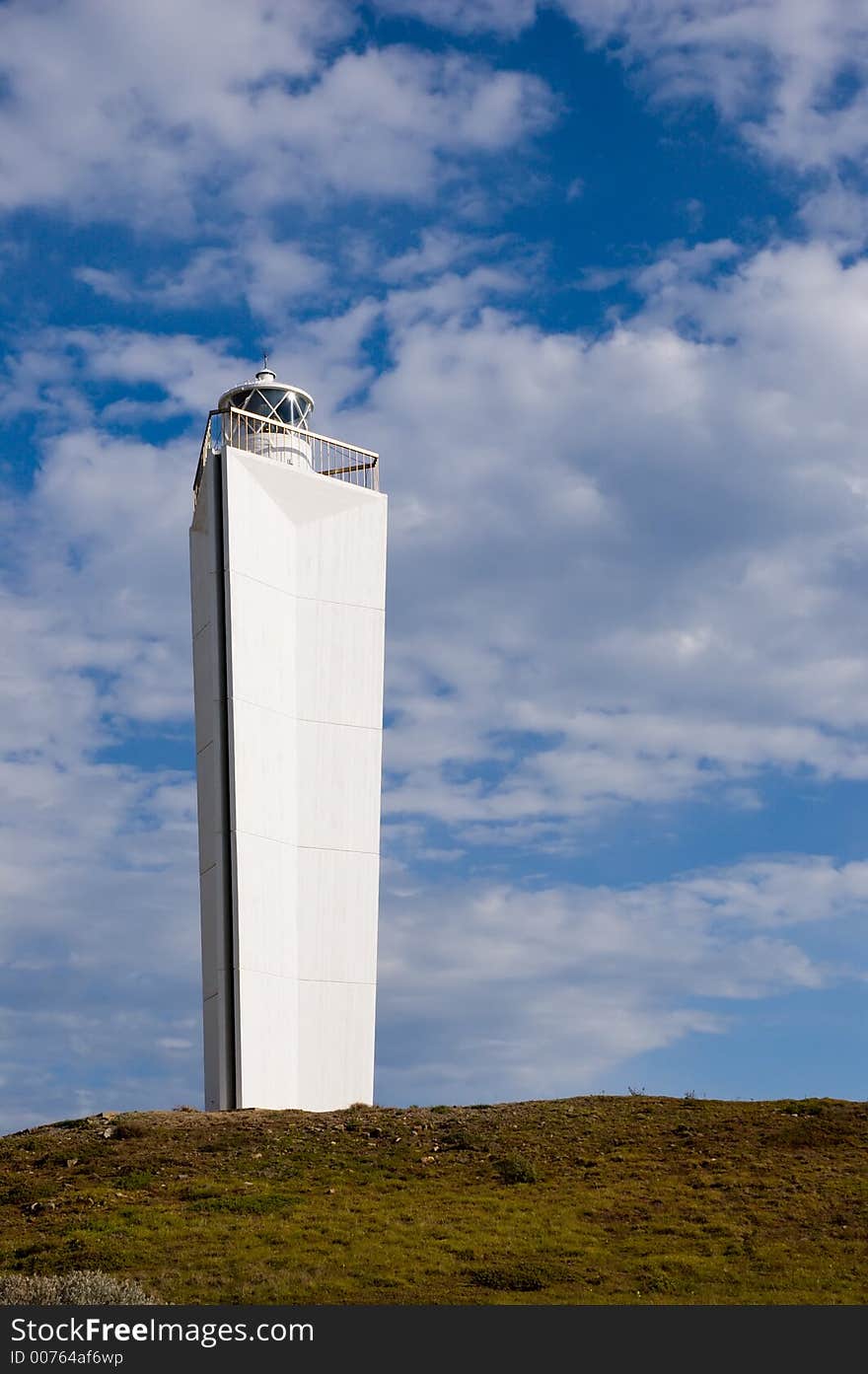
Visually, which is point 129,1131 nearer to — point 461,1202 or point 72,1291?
point 461,1202

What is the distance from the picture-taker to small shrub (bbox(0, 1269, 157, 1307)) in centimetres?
1584

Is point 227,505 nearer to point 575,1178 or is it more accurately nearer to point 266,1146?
point 266,1146

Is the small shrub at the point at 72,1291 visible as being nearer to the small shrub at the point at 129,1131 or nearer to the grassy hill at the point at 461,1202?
the grassy hill at the point at 461,1202

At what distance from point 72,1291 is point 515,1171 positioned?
8.15 meters

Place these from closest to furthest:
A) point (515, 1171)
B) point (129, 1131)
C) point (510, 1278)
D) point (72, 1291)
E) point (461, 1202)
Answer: point (72, 1291) → point (510, 1278) → point (461, 1202) → point (515, 1171) → point (129, 1131)

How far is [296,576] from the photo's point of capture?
31.2 meters

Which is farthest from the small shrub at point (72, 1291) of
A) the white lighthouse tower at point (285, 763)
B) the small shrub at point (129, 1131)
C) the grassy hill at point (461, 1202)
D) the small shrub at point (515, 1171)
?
the white lighthouse tower at point (285, 763)

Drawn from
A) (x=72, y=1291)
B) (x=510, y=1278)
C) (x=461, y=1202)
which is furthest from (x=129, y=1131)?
(x=510, y=1278)

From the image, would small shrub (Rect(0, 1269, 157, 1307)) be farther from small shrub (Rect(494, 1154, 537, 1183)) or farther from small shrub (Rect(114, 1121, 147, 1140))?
small shrub (Rect(114, 1121, 147, 1140))

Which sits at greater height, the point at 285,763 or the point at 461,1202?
the point at 285,763

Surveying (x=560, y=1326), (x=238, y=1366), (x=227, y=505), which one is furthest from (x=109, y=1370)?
(x=227, y=505)

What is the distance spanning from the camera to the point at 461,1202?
20812 mm

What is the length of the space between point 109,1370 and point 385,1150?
10.7 m

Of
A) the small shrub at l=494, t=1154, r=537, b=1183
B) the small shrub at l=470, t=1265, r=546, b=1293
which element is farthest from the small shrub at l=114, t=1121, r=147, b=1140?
the small shrub at l=470, t=1265, r=546, b=1293
